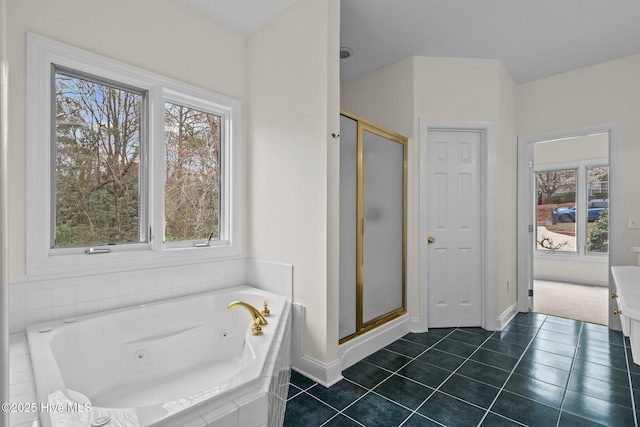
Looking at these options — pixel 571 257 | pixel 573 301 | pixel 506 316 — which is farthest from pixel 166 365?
pixel 571 257

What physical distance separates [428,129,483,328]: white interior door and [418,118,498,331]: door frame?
0.06 m

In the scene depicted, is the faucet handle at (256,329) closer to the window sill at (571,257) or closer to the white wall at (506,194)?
the white wall at (506,194)

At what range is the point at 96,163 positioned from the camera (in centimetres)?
203

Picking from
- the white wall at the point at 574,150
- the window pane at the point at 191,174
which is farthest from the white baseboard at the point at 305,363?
the white wall at the point at 574,150

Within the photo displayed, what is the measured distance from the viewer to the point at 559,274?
17.3ft

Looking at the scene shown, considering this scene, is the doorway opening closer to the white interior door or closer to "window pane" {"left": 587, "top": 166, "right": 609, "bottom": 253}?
"window pane" {"left": 587, "top": 166, "right": 609, "bottom": 253}

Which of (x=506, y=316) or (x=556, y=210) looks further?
(x=556, y=210)

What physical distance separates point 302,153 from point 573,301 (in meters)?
4.13

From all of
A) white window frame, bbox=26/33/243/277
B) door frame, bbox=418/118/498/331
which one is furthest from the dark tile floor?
white window frame, bbox=26/33/243/277

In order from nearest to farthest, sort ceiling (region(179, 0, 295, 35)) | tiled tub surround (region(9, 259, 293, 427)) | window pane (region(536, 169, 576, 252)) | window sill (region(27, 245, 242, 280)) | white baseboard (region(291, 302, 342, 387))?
tiled tub surround (region(9, 259, 293, 427))
window sill (region(27, 245, 242, 280))
white baseboard (region(291, 302, 342, 387))
ceiling (region(179, 0, 295, 35))
window pane (region(536, 169, 576, 252))

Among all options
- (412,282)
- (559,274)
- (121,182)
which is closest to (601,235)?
(559,274)

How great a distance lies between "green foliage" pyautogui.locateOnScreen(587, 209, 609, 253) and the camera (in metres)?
4.93

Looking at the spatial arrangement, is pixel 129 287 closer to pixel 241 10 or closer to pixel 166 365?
pixel 166 365

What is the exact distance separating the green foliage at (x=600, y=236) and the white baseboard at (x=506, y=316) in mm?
2549
